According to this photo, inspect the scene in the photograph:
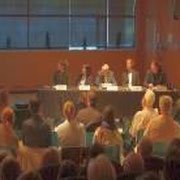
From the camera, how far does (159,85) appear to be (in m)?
13.6

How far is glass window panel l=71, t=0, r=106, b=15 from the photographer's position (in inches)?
727

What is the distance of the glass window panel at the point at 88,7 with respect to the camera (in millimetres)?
18469

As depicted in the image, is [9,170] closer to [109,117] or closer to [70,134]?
[109,117]

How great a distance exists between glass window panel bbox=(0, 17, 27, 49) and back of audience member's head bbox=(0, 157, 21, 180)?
41.2ft

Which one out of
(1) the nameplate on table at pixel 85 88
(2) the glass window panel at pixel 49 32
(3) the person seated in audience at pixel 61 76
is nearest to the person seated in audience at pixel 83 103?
(1) the nameplate on table at pixel 85 88

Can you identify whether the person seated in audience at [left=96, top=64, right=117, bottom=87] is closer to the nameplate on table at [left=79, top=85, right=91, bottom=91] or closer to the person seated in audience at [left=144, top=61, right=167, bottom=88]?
the nameplate on table at [left=79, top=85, right=91, bottom=91]

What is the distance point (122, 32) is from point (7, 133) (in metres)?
10.6

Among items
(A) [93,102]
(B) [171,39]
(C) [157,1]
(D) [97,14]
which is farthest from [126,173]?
(D) [97,14]

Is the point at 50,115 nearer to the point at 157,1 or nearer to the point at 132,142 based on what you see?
the point at 132,142

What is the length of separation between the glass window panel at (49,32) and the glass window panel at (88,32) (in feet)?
0.74

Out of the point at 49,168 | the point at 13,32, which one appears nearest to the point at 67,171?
the point at 49,168

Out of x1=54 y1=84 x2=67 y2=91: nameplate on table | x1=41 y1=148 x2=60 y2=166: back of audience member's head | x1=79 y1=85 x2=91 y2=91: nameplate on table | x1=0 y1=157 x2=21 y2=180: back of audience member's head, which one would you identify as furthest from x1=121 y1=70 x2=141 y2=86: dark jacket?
x1=0 y1=157 x2=21 y2=180: back of audience member's head

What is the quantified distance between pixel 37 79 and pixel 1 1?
235 cm

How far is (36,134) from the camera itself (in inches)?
325
